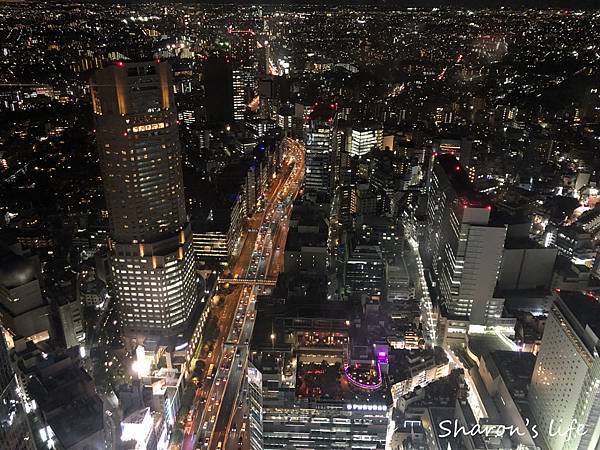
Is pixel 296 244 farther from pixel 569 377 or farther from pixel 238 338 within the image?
pixel 569 377

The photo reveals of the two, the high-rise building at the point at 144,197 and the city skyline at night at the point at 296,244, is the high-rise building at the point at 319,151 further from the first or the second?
the high-rise building at the point at 144,197

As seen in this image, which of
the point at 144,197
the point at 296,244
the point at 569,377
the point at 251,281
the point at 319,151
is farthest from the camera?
the point at 319,151

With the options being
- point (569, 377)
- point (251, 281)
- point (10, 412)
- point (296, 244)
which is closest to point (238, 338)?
point (251, 281)

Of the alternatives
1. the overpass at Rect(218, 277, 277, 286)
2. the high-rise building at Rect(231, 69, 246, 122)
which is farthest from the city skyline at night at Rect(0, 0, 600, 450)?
the high-rise building at Rect(231, 69, 246, 122)

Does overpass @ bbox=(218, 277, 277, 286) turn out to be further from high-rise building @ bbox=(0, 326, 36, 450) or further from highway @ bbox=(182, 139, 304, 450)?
high-rise building @ bbox=(0, 326, 36, 450)

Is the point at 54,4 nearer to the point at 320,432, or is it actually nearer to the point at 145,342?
the point at 145,342
